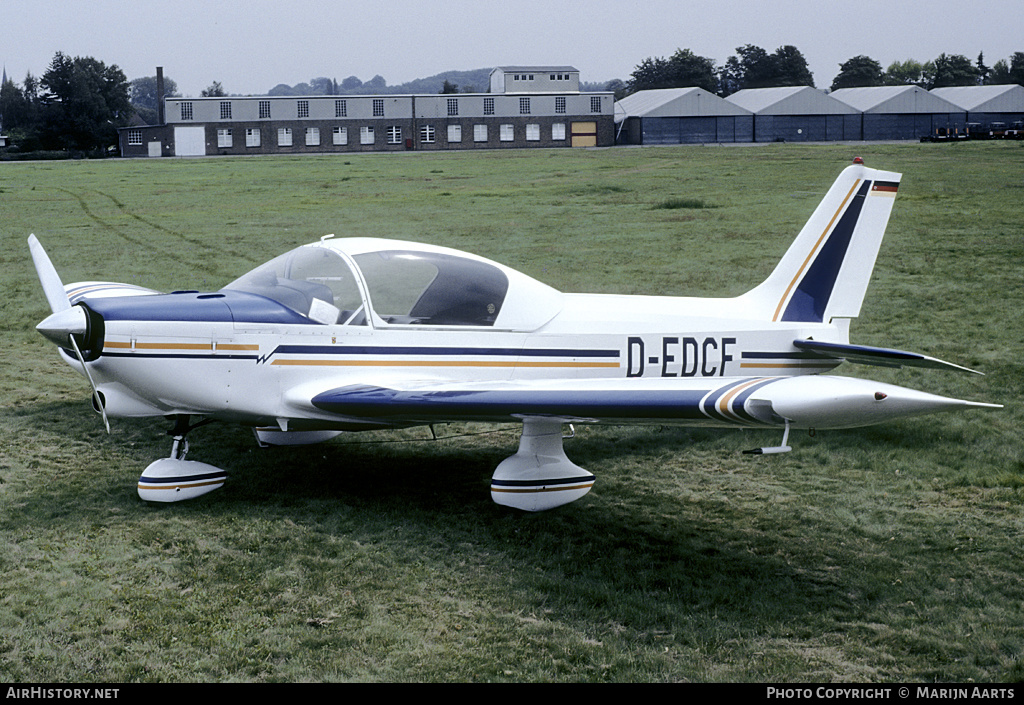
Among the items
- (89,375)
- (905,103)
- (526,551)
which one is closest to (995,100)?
(905,103)

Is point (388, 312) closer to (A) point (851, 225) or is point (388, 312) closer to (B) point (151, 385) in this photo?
(B) point (151, 385)

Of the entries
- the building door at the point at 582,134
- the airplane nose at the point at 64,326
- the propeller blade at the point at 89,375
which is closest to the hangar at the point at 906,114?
the building door at the point at 582,134

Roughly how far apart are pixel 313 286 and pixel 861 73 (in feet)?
449

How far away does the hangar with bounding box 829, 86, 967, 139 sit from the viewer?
76562 millimetres

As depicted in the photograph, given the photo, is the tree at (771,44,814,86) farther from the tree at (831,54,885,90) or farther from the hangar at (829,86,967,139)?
the hangar at (829,86,967,139)

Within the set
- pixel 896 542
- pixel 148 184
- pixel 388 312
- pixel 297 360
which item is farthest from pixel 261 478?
pixel 148 184

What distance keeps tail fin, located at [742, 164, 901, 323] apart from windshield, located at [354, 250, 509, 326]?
248cm

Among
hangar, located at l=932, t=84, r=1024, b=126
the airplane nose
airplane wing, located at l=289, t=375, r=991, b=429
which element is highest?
hangar, located at l=932, t=84, r=1024, b=126

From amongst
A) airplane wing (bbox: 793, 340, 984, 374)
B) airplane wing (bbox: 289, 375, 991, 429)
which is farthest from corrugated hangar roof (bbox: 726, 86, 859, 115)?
airplane wing (bbox: 289, 375, 991, 429)

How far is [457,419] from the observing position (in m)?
6.54

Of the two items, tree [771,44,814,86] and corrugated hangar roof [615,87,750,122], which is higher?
tree [771,44,814,86]

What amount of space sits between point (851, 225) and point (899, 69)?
189 meters

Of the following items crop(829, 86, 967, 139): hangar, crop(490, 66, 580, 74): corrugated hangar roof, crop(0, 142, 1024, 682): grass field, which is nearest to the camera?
crop(0, 142, 1024, 682): grass field

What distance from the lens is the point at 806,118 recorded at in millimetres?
76562
